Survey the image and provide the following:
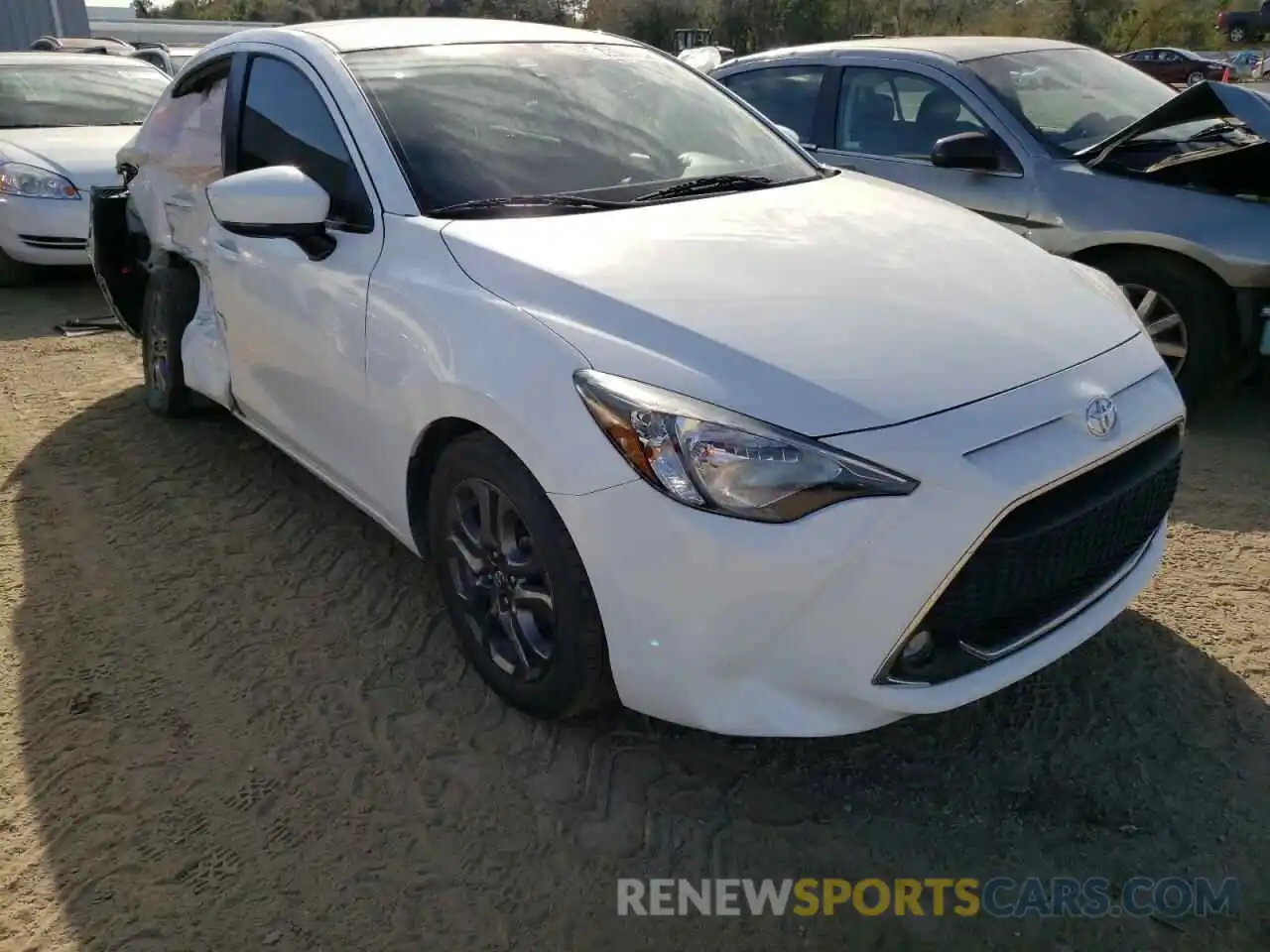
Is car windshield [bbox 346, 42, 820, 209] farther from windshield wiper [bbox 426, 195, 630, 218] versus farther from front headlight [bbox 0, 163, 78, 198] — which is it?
front headlight [bbox 0, 163, 78, 198]

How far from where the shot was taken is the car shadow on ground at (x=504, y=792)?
2.15 metres

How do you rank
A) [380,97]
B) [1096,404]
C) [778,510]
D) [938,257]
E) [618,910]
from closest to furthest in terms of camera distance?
[778,510] → [618,910] → [1096,404] → [938,257] → [380,97]

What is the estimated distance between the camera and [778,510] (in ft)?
6.70

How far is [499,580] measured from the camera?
2.64 metres

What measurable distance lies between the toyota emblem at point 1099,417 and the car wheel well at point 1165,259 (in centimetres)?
257

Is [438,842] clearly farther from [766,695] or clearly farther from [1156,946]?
[1156,946]

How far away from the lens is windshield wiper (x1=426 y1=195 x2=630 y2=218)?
2.78 m

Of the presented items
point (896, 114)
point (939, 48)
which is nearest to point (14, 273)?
point (896, 114)

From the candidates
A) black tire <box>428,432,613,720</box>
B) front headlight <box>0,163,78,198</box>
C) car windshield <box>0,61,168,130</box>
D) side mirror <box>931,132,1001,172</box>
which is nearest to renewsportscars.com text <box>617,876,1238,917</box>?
black tire <box>428,432,613,720</box>

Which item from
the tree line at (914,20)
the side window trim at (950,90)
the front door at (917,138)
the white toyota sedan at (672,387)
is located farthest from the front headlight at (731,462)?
the tree line at (914,20)

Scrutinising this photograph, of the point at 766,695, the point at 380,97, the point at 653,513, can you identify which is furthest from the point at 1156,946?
the point at 380,97

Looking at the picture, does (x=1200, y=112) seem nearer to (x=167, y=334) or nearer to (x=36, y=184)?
(x=167, y=334)

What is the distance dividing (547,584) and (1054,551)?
113cm

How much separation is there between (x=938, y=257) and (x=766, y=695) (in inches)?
51.6
